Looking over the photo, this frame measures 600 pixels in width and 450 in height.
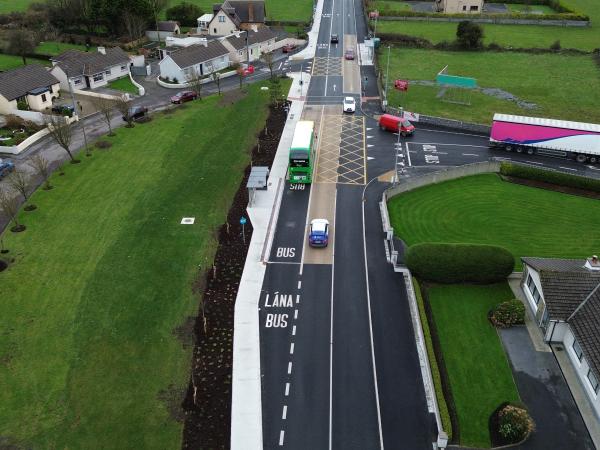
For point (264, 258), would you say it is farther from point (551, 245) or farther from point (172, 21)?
point (172, 21)

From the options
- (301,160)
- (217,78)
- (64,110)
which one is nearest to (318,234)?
(301,160)

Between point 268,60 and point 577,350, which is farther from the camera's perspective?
point 268,60

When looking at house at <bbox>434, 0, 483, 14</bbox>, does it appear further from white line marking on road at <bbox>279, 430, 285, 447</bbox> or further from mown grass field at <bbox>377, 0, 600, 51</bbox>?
white line marking on road at <bbox>279, 430, 285, 447</bbox>

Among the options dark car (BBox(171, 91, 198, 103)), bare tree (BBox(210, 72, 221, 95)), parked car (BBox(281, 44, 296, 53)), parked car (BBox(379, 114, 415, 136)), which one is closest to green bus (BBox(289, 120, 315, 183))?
parked car (BBox(379, 114, 415, 136))

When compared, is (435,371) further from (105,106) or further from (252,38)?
(252,38)

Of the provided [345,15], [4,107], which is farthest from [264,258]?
[345,15]
